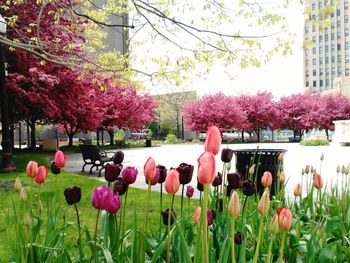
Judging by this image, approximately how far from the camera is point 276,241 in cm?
260

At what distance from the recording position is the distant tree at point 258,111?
4288cm

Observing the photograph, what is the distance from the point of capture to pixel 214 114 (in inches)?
1575

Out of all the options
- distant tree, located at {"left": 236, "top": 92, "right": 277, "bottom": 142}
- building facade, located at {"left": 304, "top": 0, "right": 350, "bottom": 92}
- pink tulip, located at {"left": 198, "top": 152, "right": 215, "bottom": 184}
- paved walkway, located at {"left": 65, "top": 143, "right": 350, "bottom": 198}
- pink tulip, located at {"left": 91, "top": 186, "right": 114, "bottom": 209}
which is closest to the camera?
pink tulip, located at {"left": 198, "top": 152, "right": 215, "bottom": 184}

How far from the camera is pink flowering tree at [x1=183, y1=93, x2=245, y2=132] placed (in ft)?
131

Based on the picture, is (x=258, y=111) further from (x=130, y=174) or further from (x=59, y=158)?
(x=130, y=174)

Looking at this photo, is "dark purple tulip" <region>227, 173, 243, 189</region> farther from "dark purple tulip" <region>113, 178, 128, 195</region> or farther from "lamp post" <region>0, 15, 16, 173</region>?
"lamp post" <region>0, 15, 16, 173</region>

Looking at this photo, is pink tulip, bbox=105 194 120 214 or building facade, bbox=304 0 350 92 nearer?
pink tulip, bbox=105 194 120 214

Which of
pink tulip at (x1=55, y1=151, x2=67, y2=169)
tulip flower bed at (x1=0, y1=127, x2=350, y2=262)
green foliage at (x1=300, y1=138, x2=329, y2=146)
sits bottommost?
green foliage at (x1=300, y1=138, x2=329, y2=146)

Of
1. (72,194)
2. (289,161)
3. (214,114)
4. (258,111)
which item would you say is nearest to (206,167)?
(72,194)

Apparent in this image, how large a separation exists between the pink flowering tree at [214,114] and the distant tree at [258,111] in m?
2.10

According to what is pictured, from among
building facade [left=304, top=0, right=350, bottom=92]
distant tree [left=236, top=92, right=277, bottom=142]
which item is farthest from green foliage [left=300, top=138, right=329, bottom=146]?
building facade [left=304, top=0, right=350, bottom=92]

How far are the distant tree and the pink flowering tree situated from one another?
6.88 feet

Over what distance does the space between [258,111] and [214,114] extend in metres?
5.89

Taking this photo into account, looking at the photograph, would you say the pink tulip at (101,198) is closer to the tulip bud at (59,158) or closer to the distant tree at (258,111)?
the tulip bud at (59,158)
